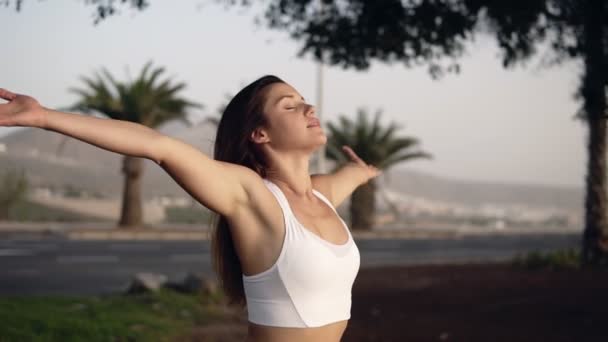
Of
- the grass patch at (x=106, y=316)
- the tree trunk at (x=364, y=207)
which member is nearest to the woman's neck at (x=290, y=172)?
the grass patch at (x=106, y=316)

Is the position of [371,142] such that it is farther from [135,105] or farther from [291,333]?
[291,333]

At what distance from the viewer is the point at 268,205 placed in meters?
2.81

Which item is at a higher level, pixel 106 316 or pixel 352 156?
pixel 352 156

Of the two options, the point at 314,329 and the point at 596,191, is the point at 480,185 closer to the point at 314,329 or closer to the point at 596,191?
the point at 596,191

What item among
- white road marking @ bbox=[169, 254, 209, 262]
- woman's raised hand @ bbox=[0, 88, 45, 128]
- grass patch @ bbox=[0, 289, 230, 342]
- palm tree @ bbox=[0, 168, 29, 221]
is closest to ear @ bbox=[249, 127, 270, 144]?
woman's raised hand @ bbox=[0, 88, 45, 128]

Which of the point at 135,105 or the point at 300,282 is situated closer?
the point at 300,282

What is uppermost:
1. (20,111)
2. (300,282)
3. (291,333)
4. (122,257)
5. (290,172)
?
(20,111)

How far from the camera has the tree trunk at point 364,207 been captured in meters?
28.4

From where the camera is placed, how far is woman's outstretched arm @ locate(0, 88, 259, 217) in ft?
7.85

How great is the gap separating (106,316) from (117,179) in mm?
63258

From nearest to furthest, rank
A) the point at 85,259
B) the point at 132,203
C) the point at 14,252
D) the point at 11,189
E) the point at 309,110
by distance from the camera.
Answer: the point at 309,110 < the point at 85,259 < the point at 14,252 < the point at 132,203 < the point at 11,189

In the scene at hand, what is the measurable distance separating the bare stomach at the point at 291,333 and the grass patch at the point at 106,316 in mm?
4582

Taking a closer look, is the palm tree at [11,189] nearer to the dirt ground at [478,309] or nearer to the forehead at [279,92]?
the dirt ground at [478,309]

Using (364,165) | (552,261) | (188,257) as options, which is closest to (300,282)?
(364,165)
